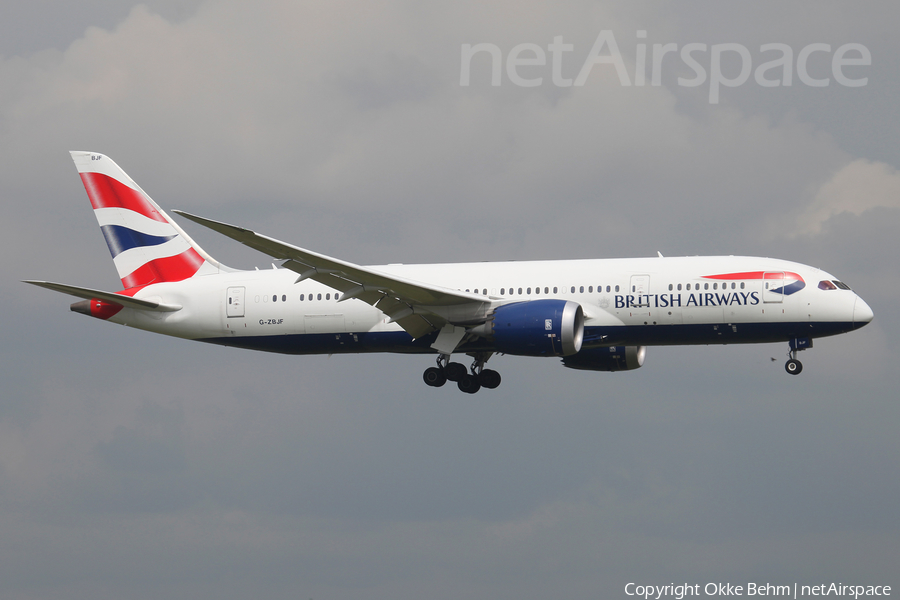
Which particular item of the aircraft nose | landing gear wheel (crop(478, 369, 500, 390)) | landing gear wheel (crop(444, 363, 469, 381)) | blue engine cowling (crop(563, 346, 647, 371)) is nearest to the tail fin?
landing gear wheel (crop(444, 363, 469, 381))

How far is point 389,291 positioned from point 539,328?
558 cm

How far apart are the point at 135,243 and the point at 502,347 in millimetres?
18705

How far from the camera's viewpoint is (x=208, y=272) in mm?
47250

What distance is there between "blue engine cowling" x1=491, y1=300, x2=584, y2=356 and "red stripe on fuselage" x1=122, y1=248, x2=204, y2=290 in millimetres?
14905

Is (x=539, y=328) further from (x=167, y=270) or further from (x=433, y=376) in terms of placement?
(x=167, y=270)

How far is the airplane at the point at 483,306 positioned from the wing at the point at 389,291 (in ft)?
0.16

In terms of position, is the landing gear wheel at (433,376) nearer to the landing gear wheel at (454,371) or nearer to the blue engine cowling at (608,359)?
the landing gear wheel at (454,371)

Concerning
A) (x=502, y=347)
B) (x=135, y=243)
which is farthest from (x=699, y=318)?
(x=135, y=243)

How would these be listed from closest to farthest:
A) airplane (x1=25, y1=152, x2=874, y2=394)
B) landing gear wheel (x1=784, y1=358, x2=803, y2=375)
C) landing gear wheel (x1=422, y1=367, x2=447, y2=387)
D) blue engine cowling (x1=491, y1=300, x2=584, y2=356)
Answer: blue engine cowling (x1=491, y1=300, x2=584, y2=356), airplane (x1=25, y1=152, x2=874, y2=394), landing gear wheel (x1=784, y1=358, x2=803, y2=375), landing gear wheel (x1=422, y1=367, x2=447, y2=387)

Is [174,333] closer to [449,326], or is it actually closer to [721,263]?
[449,326]

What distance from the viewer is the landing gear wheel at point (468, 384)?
1770 inches

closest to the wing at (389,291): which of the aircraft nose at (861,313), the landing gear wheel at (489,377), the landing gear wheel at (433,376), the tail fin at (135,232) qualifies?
the landing gear wheel at (433,376)

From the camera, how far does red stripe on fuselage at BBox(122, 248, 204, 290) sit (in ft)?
156

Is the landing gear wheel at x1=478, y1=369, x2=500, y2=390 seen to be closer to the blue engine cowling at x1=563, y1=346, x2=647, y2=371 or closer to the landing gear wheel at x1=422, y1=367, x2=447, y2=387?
the landing gear wheel at x1=422, y1=367, x2=447, y2=387
